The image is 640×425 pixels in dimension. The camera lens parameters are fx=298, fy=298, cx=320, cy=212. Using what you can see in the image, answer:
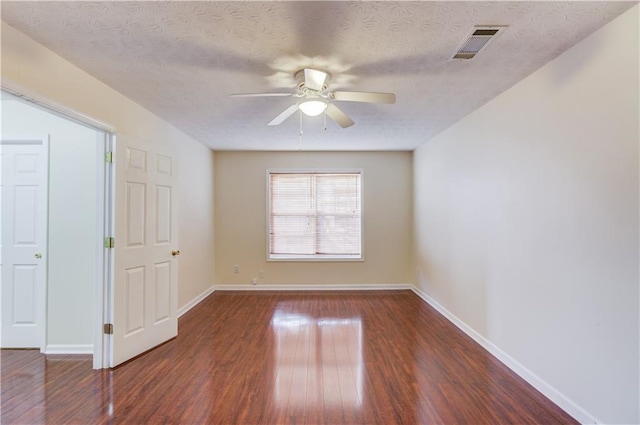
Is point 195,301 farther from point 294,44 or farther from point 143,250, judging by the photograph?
point 294,44

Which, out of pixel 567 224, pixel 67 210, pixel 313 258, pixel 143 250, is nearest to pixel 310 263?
pixel 313 258

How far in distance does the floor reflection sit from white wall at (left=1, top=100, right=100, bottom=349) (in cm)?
189

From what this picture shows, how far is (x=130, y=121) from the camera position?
2887mm

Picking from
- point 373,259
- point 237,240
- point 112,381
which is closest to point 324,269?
point 373,259

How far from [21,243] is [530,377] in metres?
4.68

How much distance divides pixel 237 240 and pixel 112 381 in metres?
2.95

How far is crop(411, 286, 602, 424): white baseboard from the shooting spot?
1.90m

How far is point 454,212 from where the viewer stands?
365cm

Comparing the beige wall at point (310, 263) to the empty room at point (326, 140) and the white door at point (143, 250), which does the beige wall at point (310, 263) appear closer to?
the empty room at point (326, 140)

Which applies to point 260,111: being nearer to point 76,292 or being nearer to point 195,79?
point 195,79

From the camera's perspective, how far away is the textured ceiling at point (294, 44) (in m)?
1.60

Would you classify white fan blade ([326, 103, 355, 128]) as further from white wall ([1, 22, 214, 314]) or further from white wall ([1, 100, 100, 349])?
white wall ([1, 100, 100, 349])

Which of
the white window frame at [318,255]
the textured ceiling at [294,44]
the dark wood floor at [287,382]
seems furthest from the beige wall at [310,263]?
the textured ceiling at [294,44]

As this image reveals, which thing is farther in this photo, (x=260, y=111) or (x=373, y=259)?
(x=373, y=259)
